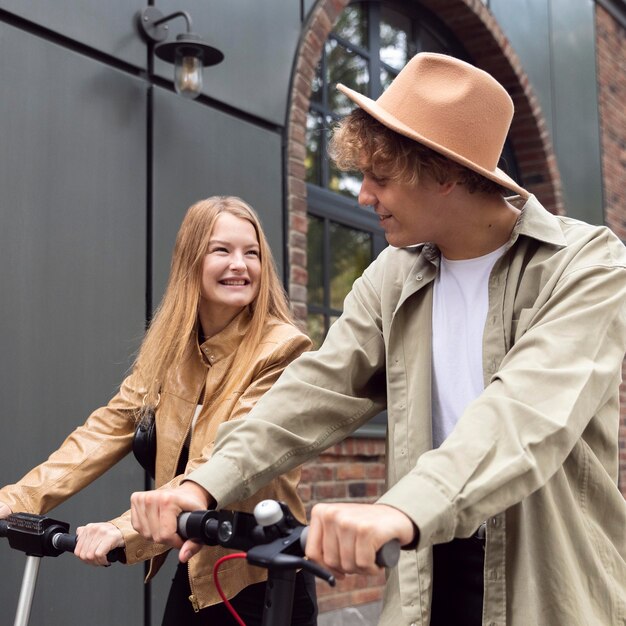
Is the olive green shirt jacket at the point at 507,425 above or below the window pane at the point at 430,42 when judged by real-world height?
below

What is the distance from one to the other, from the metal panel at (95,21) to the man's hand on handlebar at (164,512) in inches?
115

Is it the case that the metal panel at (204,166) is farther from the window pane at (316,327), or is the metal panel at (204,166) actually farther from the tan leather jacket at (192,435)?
the tan leather jacket at (192,435)

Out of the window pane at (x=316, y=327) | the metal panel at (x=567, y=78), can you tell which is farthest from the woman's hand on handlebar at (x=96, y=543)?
the metal panel at (x=567, y=78)

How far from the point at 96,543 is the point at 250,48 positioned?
3733mm

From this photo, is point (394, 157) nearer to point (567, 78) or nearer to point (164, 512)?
point (164, 512)

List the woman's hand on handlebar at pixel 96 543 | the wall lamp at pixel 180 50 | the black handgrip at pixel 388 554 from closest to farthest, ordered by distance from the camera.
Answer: the black handgrip at pixel 388 554
the woman's hand on handlebar at pixel 96 543
the wall lamp at pixel 180 50

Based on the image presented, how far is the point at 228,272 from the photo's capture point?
10.3 feet

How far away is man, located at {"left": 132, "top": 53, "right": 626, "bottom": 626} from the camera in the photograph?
1.84 metres

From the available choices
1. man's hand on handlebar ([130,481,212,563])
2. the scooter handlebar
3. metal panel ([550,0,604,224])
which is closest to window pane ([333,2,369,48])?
metal panel ([550,0,604,224])

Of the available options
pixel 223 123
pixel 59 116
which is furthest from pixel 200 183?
pixel 59 116

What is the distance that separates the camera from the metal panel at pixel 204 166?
478cm

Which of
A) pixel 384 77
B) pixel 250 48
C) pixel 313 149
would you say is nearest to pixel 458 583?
pixel 250 48

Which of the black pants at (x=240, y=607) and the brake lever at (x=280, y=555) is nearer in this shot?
the brake lever at (x=280, y=555)

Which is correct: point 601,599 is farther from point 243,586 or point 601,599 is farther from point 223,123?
point 223,123
